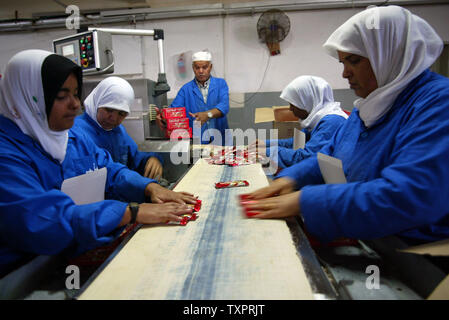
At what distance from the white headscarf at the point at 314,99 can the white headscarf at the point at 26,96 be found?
1.88m

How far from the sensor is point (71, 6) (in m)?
4.70

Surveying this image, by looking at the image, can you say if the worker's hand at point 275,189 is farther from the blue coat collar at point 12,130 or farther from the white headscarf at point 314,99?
the white headscarf at point 314,99

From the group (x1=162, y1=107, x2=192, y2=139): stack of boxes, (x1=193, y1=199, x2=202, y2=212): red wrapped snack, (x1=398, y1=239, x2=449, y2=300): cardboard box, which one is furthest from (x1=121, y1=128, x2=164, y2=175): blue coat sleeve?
(x1=398, y1=239, x2=449, y2=300): cardboard box

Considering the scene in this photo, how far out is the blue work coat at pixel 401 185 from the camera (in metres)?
0.76

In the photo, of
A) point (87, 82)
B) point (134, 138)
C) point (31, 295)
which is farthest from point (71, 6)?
point (31, 295)

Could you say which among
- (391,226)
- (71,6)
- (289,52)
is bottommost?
(391,226)

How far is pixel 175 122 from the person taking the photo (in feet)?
8.81

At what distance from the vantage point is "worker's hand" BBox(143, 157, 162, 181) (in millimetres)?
2125

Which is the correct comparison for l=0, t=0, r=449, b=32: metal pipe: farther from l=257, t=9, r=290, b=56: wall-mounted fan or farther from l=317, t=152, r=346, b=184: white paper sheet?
l=317, t=152, r=346, b=184: white paper sheet

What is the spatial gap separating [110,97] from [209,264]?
1702 millimetres

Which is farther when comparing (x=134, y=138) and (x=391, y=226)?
(x=134, y=138)

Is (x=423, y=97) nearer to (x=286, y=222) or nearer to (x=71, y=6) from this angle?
(x=286, y=222)

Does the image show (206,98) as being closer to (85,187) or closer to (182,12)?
(182,12)

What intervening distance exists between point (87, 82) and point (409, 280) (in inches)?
105
